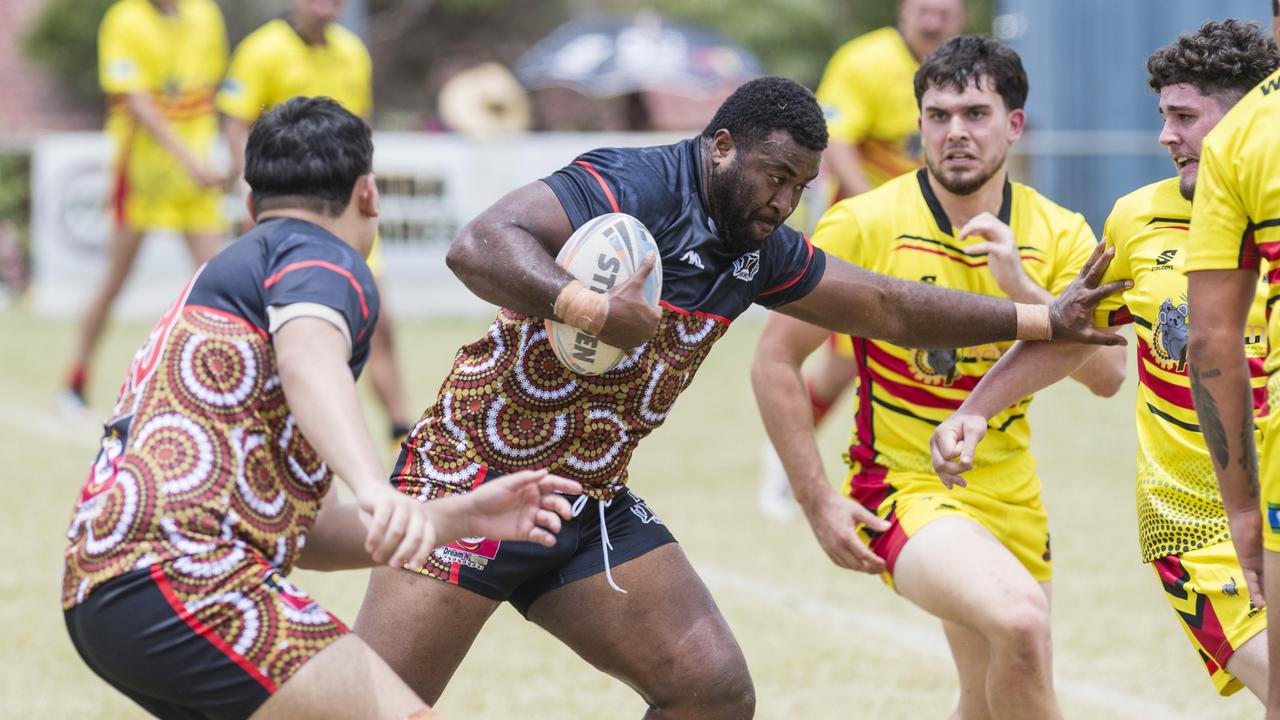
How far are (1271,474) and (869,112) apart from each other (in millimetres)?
5733

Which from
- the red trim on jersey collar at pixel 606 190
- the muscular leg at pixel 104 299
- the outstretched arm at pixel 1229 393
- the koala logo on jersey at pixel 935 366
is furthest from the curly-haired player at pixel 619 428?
the muscular leg at pixel 104 299

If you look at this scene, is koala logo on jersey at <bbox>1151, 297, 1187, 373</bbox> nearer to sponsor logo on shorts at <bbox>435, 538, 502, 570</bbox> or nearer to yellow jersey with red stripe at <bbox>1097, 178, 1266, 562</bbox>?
yellow jersey with red stripe at <bbox>1097, 178, 1266, 562</bbox>

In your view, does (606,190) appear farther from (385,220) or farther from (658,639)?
(385,220)

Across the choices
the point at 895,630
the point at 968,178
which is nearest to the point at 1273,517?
the point at 968,178

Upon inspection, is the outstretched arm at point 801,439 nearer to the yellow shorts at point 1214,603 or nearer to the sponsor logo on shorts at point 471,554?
the yellow shorts at point 1214,603

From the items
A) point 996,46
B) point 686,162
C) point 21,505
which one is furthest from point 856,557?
point 21,505

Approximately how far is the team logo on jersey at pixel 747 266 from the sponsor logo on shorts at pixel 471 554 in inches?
34.3

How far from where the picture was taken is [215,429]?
10.4 ft

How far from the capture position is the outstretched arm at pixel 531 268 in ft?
11.4

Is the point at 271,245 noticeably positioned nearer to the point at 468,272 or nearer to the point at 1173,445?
the point at 468,272

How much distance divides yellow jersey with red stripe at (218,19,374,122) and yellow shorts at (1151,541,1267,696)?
631 cm

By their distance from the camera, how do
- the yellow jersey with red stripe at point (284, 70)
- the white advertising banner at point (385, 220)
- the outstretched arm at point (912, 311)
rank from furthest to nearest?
the white advertising banner at point (385, 220), the yellow jersey with red stripe at point (284, 70), the outstretched arm at point (912, 311)

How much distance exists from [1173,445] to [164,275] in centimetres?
1382

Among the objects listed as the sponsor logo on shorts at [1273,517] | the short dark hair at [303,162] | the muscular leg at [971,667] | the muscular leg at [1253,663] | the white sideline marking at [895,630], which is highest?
the short dark hair at [303,162]
